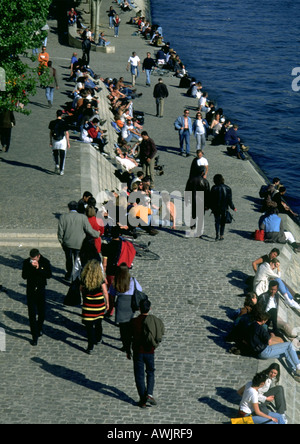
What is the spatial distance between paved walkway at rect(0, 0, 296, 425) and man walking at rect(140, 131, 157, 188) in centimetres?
170

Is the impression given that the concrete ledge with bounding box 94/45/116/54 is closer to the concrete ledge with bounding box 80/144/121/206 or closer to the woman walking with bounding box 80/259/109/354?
the concrete ledge with bounding box 80/144/121/206

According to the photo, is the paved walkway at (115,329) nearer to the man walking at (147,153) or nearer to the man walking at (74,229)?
the man walking at (74,229)

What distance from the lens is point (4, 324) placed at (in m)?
12.0

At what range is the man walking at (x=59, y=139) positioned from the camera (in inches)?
676

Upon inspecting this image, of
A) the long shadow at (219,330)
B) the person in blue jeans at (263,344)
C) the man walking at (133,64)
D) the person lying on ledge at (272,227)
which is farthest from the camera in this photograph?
the man walking at (133,64)

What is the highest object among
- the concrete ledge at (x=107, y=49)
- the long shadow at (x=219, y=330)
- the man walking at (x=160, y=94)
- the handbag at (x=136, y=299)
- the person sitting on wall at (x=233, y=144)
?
the concrete ledge at (x=107, y=49)

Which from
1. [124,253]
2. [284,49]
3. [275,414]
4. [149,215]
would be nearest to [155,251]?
[149,215]

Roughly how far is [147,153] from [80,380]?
9.77 m

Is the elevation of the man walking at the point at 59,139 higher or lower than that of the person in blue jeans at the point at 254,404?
higher

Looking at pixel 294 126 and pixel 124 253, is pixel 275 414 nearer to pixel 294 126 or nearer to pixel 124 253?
pixel 124 253

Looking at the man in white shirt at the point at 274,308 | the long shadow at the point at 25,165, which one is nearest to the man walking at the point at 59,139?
the long shadow at the point at 25,165

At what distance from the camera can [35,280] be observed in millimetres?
11016

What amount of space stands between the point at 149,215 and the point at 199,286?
281cm

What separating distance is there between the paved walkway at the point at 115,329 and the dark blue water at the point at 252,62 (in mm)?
11288
